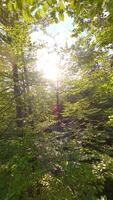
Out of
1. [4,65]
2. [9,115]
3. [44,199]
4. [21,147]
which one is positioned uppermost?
[4,65]

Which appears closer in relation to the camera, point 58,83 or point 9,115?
point 9,115

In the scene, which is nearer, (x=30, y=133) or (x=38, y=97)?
(x=30, y=133)

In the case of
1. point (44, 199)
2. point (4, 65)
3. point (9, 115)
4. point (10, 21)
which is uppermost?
point (10, 21)

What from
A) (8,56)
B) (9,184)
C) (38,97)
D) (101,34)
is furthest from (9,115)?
(101,34)

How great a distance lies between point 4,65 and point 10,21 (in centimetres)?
189

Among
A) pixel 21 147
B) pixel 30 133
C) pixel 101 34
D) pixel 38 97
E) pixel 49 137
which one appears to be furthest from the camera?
pixel 38 97

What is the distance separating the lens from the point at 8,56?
34.6 ft

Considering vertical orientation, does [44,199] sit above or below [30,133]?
below

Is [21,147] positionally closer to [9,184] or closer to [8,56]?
[9,184]

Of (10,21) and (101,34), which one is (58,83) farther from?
(101,34)

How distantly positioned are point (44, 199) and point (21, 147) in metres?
1.49

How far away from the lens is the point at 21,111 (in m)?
11.5

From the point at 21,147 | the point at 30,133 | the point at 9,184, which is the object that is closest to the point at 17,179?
the point at 9,184

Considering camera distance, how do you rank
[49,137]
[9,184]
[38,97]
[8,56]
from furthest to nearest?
[38,97] → [8,56] → [49,137] → [9,184]
